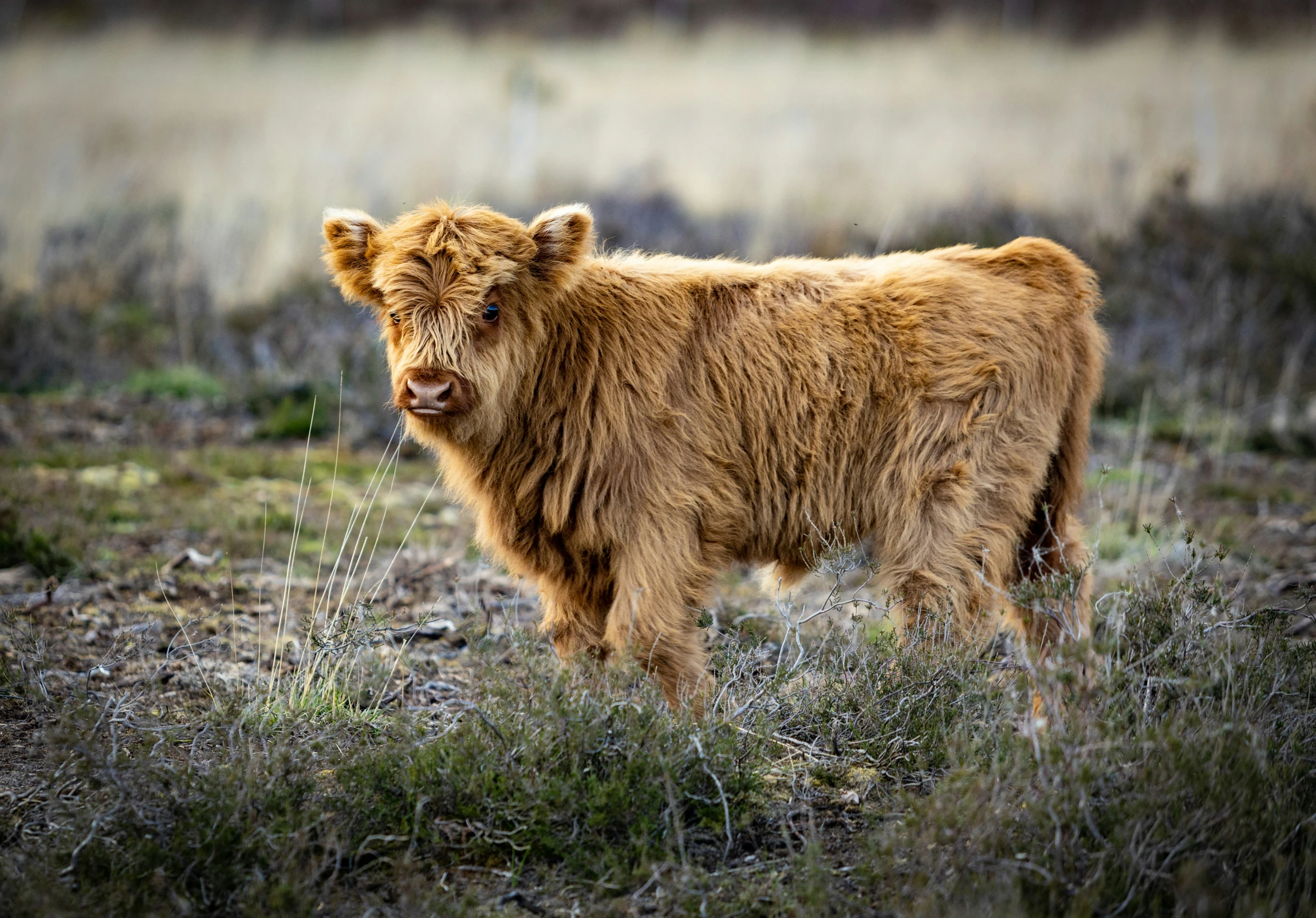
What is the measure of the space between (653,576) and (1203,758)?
79.6 inches

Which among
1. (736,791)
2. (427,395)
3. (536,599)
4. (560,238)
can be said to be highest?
(560,238)

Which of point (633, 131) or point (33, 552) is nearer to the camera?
point (33, 552)

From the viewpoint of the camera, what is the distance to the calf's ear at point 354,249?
14.9ft

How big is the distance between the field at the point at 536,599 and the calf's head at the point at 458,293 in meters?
0.85

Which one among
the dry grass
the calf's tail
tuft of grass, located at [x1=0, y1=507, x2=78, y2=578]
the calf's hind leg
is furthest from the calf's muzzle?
the dry grass

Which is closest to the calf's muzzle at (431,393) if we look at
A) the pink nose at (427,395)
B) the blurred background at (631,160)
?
the pink nose at (427,395)

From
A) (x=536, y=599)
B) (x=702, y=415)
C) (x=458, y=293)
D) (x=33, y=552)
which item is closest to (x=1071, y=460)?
(x=702, y=415)

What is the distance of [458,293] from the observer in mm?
4250

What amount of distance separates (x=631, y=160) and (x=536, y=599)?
39.3 feet

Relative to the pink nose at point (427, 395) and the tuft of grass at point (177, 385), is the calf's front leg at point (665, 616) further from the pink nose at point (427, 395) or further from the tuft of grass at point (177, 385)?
the tuft of grass at point (177, 385)

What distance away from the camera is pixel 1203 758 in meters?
3.08

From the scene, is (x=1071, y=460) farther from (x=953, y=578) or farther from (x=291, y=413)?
(x=291, y=413)

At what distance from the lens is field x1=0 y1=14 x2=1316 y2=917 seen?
3064 mm

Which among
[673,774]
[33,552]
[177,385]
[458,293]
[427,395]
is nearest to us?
[673,774]
